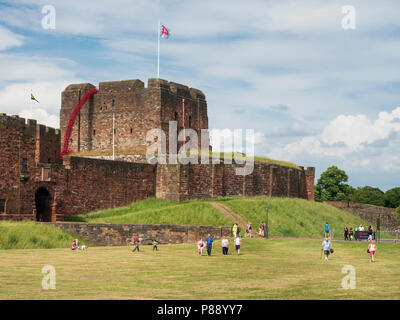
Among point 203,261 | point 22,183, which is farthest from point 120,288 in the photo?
point 22,183

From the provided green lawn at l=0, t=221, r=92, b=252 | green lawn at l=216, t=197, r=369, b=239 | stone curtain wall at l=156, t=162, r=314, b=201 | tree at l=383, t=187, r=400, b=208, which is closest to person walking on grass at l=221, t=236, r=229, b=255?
green lawn at l=0, t=221, r=92, b=252

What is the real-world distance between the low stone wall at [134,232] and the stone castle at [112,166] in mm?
3461

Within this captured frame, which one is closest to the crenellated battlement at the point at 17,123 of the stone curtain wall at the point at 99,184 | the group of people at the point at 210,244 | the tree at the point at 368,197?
the stone curtain wall at the point at 99,184

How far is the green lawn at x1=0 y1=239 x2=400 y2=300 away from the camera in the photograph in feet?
51.4

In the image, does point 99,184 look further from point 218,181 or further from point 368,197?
point 368,197

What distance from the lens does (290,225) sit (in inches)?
Result: 1858

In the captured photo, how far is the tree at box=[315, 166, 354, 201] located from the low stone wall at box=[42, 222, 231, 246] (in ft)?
158

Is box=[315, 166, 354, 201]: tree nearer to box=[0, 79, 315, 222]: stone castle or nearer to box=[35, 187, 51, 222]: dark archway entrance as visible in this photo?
box=[0, 79, 315, 222]: stone castle

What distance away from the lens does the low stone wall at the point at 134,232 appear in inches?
1459

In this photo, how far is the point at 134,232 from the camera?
38.9 m

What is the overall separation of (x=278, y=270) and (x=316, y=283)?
4.02m

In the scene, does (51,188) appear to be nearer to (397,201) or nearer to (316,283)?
(316,283)

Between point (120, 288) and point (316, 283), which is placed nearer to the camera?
point (120, 288)

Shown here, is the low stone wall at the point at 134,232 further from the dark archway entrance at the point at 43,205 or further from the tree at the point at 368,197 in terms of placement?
the tree at the point at 368,197
